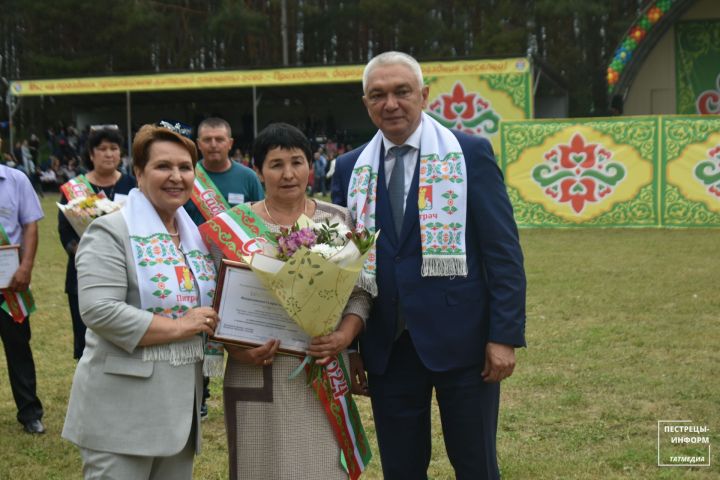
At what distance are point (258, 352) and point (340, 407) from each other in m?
0.39

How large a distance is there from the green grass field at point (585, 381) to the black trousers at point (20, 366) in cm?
14

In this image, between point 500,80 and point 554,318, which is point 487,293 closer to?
point 554,318

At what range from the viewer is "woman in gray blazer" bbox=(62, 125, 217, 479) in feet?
9.18

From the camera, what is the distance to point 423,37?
39.9m

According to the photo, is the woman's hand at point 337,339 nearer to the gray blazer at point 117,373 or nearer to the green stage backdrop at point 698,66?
the gray blazer at point 117,373

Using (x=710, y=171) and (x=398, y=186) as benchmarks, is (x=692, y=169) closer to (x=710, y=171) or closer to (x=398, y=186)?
(x=710, y=171)

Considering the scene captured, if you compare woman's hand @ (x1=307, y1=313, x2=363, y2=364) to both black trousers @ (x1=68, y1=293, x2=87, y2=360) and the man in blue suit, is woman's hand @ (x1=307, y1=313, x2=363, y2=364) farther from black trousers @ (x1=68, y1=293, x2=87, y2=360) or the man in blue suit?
black trousers @ (x1=68, y1=293, x2=87, y2=360)

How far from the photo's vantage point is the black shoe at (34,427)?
518 centimetres

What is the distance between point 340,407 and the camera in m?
3.19

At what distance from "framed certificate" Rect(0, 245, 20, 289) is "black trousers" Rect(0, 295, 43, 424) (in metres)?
0.32

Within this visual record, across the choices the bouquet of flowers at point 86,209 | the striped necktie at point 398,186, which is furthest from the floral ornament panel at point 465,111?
the striped necktie at point 398,186

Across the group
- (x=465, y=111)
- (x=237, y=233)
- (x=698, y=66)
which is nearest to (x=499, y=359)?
(x=237, y=233)

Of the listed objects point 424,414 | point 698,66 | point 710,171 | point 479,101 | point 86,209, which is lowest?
point 424,414

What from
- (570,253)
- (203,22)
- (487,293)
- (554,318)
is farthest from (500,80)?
(203,22)
